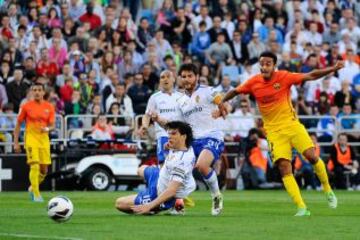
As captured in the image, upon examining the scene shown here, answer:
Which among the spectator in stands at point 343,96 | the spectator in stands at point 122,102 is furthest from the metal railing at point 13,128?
the spectator in stands at point 343,96

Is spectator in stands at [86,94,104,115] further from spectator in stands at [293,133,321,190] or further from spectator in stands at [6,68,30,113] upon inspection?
spectator in stands at [293,133,321,190]

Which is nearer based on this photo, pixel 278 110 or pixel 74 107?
pixel 278 110

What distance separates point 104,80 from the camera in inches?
1266

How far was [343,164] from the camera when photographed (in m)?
31.1

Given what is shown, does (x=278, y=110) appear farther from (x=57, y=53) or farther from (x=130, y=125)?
(x=57, y=53)

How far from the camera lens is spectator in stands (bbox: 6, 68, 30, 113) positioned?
98.9 feet

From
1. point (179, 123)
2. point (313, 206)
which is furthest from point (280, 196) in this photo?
point (179, 123)

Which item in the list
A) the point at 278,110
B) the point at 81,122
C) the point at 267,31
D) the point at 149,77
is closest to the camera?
the point at 278,110

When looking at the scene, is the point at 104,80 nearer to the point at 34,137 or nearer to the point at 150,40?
the point at 150,40

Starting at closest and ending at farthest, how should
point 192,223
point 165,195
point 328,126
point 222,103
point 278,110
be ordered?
point 192,223
point 165,195
point 278,110
point 222,103
point 328,126

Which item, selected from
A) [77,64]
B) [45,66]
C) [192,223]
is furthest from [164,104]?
[77,64]

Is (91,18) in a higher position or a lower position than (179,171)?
higher

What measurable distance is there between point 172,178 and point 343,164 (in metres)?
15.0

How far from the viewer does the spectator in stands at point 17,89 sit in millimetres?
30141
